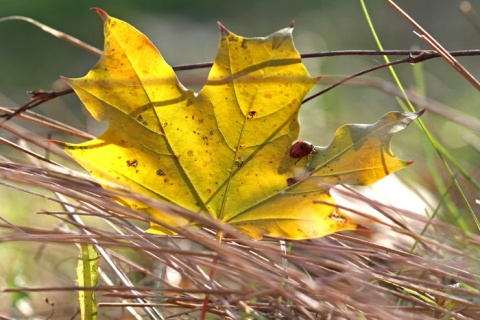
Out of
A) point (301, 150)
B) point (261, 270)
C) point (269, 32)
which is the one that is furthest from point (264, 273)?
point (269, 32)

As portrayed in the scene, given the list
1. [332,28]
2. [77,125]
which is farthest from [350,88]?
[77,125]

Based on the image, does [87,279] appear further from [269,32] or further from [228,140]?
[269,32]

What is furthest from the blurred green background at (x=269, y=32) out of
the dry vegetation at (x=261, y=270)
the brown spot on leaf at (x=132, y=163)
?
the brown spot on leaf at (x=132, y=163)

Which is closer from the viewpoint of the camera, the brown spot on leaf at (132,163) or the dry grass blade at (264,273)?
the dry grass blade at (264,273)

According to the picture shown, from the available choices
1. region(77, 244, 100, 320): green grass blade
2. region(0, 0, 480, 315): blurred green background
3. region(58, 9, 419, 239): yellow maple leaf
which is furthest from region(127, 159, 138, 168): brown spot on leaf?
region(0, 0, 480, 315): blurred green background

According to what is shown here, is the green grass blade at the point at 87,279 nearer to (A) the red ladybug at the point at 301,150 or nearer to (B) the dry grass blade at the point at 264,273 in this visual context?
(B) the dry grass blade at the point at 264,273
